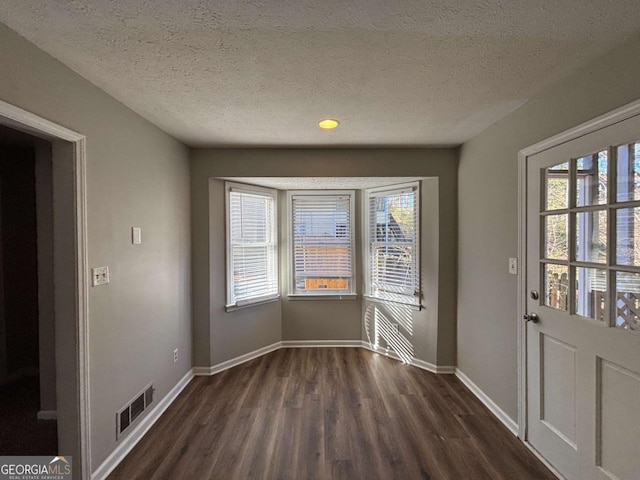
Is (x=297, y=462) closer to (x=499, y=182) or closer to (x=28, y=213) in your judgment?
(x=499, y=182)

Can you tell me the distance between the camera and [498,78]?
1.77 metres

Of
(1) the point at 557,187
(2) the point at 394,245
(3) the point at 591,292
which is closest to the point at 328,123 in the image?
(1) the point at 557,187

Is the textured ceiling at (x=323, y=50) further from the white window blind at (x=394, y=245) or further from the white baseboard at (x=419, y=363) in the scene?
the white baseboard at (x=419, y=363)

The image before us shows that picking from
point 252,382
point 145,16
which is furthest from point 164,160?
point 252,382

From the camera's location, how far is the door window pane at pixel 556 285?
1.81m

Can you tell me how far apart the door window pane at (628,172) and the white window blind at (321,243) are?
2646mm

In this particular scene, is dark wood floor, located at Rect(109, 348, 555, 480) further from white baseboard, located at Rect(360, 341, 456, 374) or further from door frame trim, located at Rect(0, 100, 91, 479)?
door frame trim, located at Rect(0, 100, 91, 479)

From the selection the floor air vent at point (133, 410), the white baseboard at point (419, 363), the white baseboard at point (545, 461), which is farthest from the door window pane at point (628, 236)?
the floor air vent at point (133, 410)

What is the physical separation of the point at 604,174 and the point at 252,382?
3090 millimetres

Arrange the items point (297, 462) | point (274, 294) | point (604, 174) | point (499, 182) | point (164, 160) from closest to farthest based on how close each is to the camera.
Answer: point (604, 174) → point (297, 462) → point (499, 182) → point (164, 160) → point (274, 294)

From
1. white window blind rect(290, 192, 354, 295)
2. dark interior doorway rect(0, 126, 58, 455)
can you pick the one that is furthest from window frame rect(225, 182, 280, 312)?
dark interior doorway rect(0, 126, 58, 455)

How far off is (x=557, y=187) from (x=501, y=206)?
1.72 feet

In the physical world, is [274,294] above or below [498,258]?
below

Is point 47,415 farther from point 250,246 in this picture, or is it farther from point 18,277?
point 250,246
